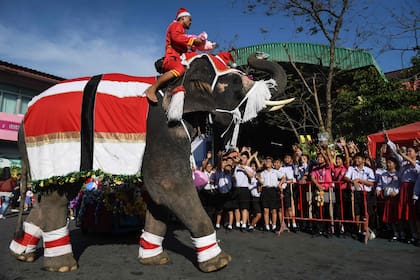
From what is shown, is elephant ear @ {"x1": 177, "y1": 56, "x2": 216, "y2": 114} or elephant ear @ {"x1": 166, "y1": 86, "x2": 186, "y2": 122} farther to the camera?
elephant ear @ {"x1": 177, "y1": 56, "x2": 216, "y2": 114}

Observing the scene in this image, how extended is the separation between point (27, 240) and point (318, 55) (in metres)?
12.7

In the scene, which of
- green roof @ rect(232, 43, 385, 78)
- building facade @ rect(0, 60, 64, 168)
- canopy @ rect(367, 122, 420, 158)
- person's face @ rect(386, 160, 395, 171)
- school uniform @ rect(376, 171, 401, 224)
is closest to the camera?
school uniform @ rect(376, 171, 401, 224)

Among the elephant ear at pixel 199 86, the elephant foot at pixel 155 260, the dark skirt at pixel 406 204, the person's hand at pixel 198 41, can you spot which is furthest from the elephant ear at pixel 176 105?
the dark skirt at pixel 406 204

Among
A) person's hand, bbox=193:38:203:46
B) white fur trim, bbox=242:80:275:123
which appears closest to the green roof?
person's hand, bbox=193:38:203:46

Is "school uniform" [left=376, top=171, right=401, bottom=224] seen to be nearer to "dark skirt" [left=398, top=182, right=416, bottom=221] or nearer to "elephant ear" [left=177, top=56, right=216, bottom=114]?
"dark skirt" [left=398, top=182, right=416, bottom=221]

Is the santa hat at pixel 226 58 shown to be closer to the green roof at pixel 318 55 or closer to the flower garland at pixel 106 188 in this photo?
the flower garland at pixel 106 188

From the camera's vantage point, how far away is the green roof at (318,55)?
13.3m

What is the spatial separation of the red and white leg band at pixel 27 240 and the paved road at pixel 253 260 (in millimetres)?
187

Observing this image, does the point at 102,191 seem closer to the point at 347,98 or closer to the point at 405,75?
the point at 347,98

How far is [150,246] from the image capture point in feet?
14.0

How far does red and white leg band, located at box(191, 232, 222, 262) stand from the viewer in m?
3.74

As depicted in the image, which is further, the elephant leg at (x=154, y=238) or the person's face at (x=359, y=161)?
the person's face at (x=359, y=161)

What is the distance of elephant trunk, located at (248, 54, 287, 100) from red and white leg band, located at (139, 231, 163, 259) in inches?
98.3

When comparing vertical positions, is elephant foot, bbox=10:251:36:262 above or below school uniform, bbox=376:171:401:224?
below
